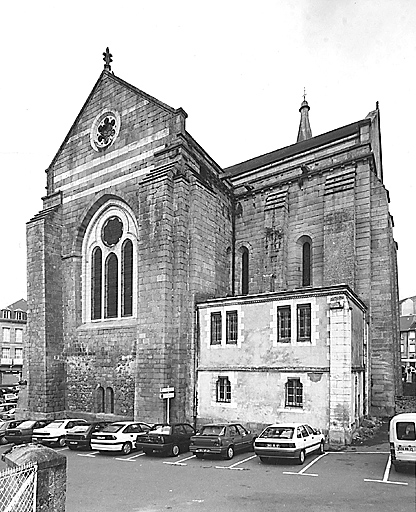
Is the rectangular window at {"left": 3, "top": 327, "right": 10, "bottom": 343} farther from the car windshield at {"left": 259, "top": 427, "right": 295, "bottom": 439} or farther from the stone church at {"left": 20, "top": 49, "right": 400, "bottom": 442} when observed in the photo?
the car windshield at {"left": 259, "top": 427, "right": 295, "bottom": 439}

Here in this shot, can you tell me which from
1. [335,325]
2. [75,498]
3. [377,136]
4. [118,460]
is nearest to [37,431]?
[118,460]

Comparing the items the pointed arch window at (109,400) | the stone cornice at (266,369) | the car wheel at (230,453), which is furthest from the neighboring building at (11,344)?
the car wheel at (230,453)

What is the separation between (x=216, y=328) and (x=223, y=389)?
2.65m

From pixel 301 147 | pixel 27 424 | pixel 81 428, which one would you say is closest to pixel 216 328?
pixel 81 428

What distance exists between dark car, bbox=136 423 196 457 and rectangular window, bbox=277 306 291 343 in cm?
523

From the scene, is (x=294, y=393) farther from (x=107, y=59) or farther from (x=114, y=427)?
(x=107, y=59)

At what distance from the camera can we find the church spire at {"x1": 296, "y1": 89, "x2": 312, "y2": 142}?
154 feet

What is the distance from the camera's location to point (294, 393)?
64.7 feet

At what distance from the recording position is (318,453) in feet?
55.1

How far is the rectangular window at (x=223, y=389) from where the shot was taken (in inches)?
856

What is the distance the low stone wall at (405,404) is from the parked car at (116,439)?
1259cm

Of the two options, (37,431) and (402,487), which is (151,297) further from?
(402,487)

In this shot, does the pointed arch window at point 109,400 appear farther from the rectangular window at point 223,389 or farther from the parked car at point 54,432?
the rectangular window at point 223,389

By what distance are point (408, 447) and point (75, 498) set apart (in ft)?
26.5
